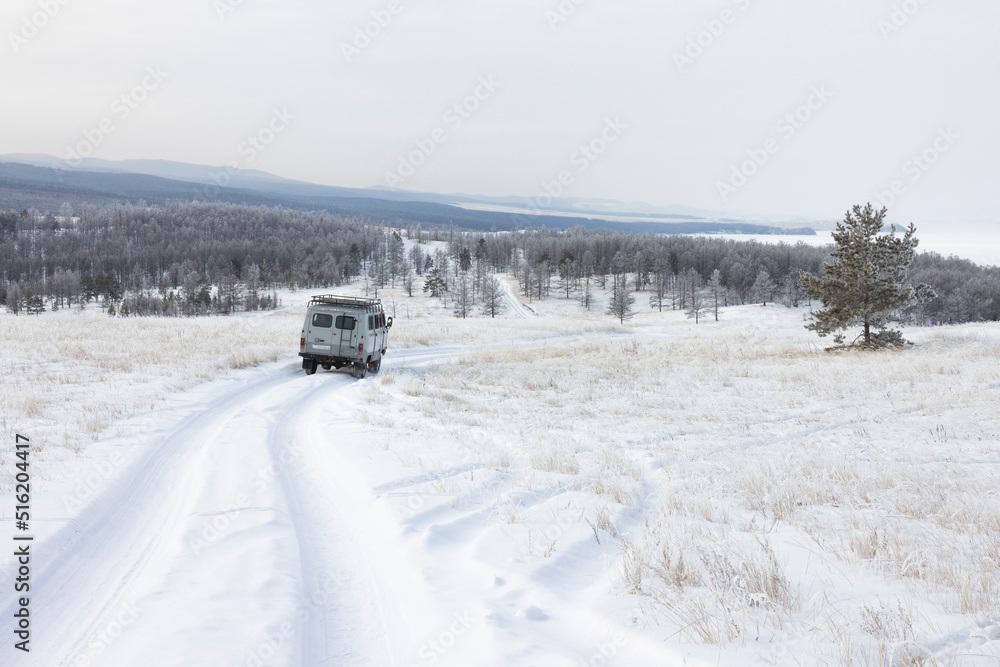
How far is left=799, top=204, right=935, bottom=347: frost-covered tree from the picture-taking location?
2252 centimetres

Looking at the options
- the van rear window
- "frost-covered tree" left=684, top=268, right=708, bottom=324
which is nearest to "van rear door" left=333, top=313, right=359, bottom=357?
the van rear window

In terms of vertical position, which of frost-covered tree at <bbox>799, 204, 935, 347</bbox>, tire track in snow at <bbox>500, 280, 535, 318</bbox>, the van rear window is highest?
frost-covered tree at <bbox>799, 204, 935, 347</bbox>

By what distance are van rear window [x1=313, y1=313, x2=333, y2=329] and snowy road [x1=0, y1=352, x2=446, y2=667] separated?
10.5 metres

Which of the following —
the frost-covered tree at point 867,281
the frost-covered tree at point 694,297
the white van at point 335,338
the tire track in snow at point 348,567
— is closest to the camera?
the tire track in snow at point 348,567

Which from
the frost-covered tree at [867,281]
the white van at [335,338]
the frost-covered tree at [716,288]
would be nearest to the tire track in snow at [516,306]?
the frost-covered tree at [716,288]

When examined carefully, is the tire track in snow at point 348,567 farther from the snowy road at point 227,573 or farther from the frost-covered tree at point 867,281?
the frost-covered tree at point 867,281

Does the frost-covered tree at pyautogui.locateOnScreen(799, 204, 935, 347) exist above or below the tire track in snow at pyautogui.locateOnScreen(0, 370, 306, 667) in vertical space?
above

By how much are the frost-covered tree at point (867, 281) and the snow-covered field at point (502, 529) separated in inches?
414

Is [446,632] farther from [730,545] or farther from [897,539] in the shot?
[897,539]

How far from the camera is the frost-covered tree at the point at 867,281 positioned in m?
22.5

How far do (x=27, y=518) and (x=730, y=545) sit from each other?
719cm

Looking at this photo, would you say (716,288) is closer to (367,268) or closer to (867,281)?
(867,281)

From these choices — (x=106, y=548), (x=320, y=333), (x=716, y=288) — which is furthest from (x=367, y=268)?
(x=106, y=548)

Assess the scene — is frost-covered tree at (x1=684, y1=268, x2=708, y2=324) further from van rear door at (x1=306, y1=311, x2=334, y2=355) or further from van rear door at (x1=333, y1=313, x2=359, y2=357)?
van rear door at (x1=306, y1=311, x2=334, y2=355)
